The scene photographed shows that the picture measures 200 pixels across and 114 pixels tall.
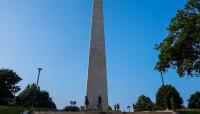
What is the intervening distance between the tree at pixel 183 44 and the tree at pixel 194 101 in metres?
50.2

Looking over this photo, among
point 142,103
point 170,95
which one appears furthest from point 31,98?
point 142,103

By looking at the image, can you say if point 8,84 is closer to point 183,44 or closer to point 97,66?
point 97,66

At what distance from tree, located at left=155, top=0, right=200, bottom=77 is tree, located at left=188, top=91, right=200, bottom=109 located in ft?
165

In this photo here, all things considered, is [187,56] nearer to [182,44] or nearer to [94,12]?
[182,44]

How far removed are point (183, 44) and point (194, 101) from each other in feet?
175

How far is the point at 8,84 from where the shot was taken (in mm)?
58875

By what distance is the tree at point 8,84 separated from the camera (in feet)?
185

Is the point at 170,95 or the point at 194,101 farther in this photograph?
the point at 194,101

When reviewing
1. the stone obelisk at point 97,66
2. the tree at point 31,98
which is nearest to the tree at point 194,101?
the tree at point 31,98

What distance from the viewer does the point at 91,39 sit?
3419cm

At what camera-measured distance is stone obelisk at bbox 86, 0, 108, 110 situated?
3184cm

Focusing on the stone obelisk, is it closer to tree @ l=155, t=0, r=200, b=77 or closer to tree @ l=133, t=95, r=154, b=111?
tree @ l=155, t=0, r=200, b=77

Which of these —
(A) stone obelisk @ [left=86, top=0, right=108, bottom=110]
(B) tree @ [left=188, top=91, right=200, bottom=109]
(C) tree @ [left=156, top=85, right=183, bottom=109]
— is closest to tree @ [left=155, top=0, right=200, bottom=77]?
(A) stone obelisk @ [left=86, top=0, right=108, bottom=110]

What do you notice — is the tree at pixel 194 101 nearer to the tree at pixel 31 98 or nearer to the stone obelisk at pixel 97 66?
the tree at pixel 31 98
